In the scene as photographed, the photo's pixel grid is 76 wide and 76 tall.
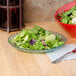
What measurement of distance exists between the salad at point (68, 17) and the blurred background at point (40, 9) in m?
0.18

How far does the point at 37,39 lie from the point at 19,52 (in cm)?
12

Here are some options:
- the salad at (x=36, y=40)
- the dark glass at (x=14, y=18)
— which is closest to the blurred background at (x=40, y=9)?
the dark glass at (x=14, y=18)

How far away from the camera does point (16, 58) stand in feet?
3.45

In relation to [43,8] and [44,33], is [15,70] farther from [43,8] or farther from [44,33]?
[43,8]

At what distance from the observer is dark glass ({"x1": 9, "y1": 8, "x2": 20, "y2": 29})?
1.37 m

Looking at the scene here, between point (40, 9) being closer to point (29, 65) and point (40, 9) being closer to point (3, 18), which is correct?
point (3, 18)

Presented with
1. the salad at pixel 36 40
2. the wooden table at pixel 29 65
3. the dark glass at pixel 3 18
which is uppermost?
the dark glass at pixel 3 18

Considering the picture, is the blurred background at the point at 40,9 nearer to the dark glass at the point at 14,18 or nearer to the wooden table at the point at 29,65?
the dark glass at the point at 14,18

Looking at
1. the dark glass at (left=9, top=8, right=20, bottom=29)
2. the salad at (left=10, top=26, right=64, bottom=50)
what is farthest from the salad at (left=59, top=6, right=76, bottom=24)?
the dark glass at (left=9, top=8, right=20, bottom=29)

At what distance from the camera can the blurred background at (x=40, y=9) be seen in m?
1.54

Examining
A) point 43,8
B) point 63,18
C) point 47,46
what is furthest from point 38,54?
point 43,8

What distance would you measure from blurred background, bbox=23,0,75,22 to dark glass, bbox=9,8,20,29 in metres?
0.15

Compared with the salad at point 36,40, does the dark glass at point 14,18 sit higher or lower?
higher

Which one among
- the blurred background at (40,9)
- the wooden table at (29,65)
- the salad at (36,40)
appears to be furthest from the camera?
the blurred background at (40,9)
